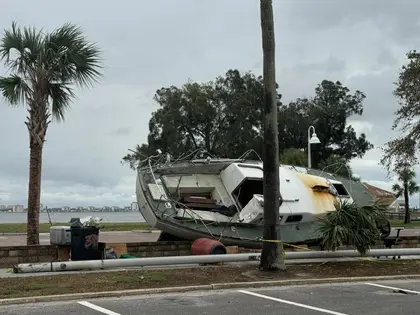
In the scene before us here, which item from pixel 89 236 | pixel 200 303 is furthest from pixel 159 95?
pixel 200 303

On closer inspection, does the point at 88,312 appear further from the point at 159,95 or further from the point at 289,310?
the point at 159,95

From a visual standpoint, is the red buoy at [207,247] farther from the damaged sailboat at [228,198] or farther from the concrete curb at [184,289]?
the concrete curb at [184,289]

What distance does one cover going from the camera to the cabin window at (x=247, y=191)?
59.2ft

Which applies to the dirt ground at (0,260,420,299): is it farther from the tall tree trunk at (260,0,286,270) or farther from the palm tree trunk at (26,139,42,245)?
the palm tree trunk at (26,139,42,245)

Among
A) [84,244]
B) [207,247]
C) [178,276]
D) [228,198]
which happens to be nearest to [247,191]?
[228,198]

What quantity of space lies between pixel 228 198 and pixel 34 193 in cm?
625

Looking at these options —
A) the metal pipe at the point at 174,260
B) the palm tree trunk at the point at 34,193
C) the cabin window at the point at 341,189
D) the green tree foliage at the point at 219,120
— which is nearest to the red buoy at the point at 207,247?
the metal pipe at the point at 174,260

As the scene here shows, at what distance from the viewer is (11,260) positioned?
1320 cm

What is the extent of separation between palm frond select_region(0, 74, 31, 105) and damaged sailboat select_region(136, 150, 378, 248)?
14.2 feet

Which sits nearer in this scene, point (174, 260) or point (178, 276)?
point (178, 276)

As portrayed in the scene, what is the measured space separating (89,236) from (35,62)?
19.0 feet

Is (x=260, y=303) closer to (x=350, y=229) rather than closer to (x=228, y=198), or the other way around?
(x=350, y=229)

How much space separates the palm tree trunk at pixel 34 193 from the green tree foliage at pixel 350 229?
8.00 meters

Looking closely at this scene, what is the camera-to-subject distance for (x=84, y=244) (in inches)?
527
